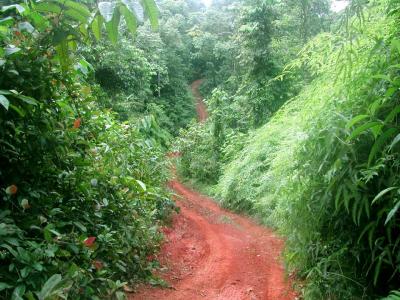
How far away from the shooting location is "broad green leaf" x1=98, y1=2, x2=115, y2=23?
61.8 inches

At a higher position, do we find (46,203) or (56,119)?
(56,119)

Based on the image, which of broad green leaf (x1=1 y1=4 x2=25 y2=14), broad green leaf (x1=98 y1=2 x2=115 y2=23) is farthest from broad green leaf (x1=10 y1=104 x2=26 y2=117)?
broad green leaf (x1=98 y1=2 x2=115 y2=23)

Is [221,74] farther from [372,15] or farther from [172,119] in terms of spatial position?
[372,15]

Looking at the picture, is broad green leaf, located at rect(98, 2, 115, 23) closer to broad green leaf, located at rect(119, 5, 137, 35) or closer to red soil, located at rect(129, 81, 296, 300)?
broad green leaf, located at rect(119, 5, 137, 35)

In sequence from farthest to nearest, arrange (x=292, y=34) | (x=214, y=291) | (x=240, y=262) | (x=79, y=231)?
(x=292, y=34) → (x=240, y=262) → (x=214, y=291) → (x=79, y=231)

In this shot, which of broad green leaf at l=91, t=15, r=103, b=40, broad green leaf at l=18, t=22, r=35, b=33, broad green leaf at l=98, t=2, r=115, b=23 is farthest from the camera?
broad green leaf at l=18, t=22, r=35, b=33

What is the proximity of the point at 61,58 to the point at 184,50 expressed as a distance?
25477mm

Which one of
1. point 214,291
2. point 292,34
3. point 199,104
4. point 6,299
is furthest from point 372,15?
point 199,104

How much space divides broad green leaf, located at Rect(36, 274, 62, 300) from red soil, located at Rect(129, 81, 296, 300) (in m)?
1.71

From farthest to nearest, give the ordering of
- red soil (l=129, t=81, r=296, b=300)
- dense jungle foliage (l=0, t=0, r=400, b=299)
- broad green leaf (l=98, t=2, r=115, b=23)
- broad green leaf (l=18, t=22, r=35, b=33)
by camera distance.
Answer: red soil (l=129, t=81, r=296, b=300) → broad green leaf (l=18, t=22, r=35, b=33) → dense jungle foliage (l=0, t=0, r=400, b=299) → broad green leaf (l=98, t=2, r=115, b=23)

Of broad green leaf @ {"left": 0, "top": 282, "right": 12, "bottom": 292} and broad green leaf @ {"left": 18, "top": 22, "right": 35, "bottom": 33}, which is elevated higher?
broad green leaf @ {"left": 18, "top": 22, "right": 35, "bottom": 33}

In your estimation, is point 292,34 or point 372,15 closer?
point 372,15

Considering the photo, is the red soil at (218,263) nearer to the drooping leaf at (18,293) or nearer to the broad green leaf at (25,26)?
the drooping leaf at (18,293)

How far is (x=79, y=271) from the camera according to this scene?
217 cm
